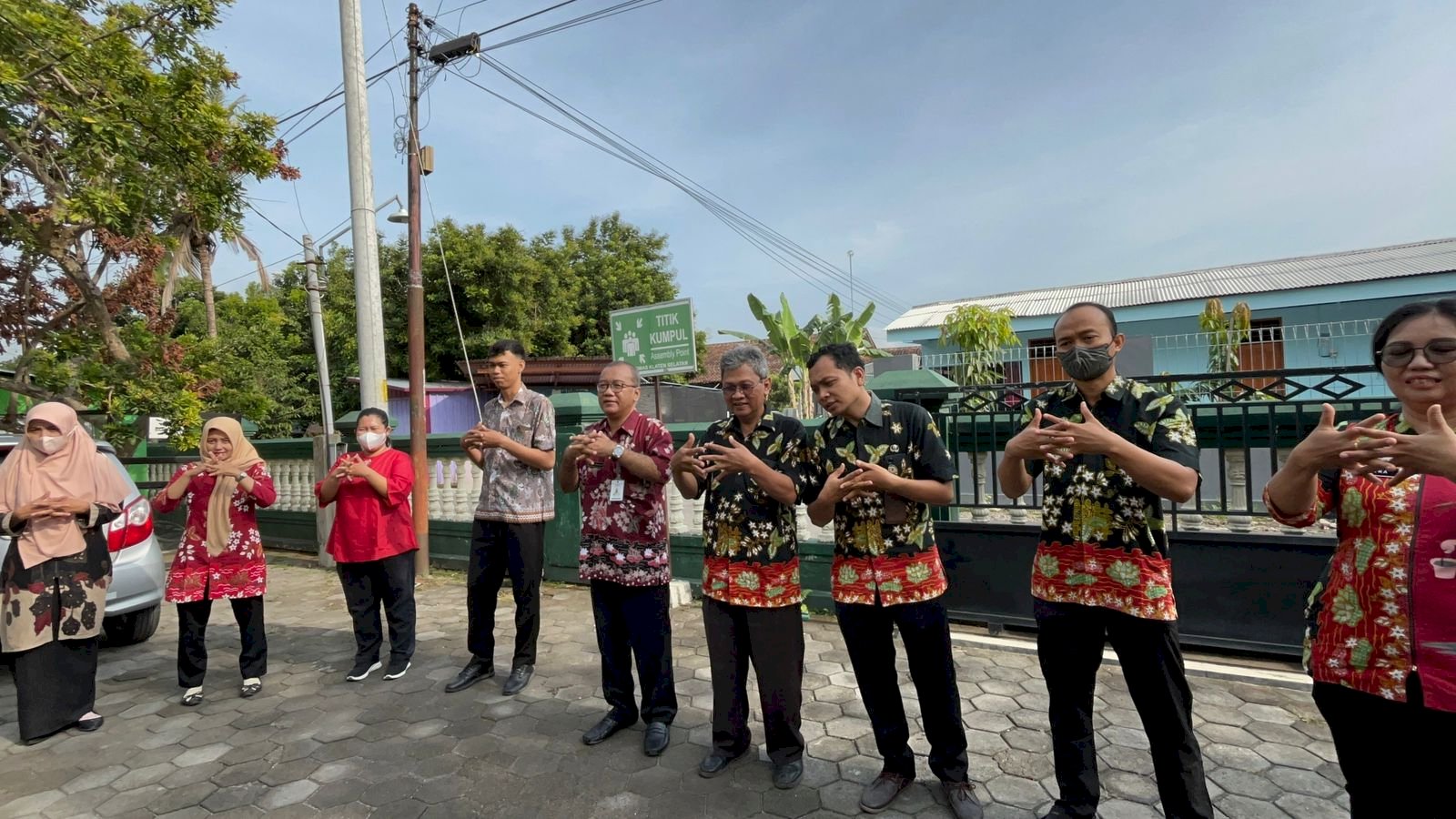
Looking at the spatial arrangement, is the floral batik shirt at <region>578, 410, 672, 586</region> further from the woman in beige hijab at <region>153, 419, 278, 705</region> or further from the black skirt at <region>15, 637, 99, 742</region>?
the black skirt at <region>15, 637, 99, 742</region>

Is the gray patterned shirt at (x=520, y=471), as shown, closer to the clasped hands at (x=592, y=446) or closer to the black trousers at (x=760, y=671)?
the clasped hands at (x=592, y=446)

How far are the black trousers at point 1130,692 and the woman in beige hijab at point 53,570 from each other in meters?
4.16

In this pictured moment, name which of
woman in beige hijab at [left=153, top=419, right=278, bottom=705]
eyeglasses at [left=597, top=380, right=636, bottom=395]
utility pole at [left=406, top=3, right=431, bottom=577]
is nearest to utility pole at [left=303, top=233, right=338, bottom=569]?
utility pole at [left=406, top=3, right=431, bottom=577]

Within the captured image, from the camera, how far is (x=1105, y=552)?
212 cm

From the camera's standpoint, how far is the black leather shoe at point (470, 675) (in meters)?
3.71

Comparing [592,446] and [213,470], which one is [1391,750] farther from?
[213,470]

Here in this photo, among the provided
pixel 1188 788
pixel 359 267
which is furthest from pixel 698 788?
pixel 359 267

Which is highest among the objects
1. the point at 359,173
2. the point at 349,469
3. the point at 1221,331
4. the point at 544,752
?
the point at 359,173

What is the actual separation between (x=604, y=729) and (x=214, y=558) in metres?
2.25

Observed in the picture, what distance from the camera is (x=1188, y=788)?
2.04 m

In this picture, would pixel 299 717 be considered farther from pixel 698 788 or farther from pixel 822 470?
pixel 822 470

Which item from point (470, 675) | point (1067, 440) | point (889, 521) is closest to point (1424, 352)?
point (1067, 440)

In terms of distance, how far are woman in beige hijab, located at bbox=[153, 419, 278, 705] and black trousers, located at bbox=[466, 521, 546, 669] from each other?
3.59 feet

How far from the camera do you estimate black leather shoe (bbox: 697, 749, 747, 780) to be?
2736 millimetres
